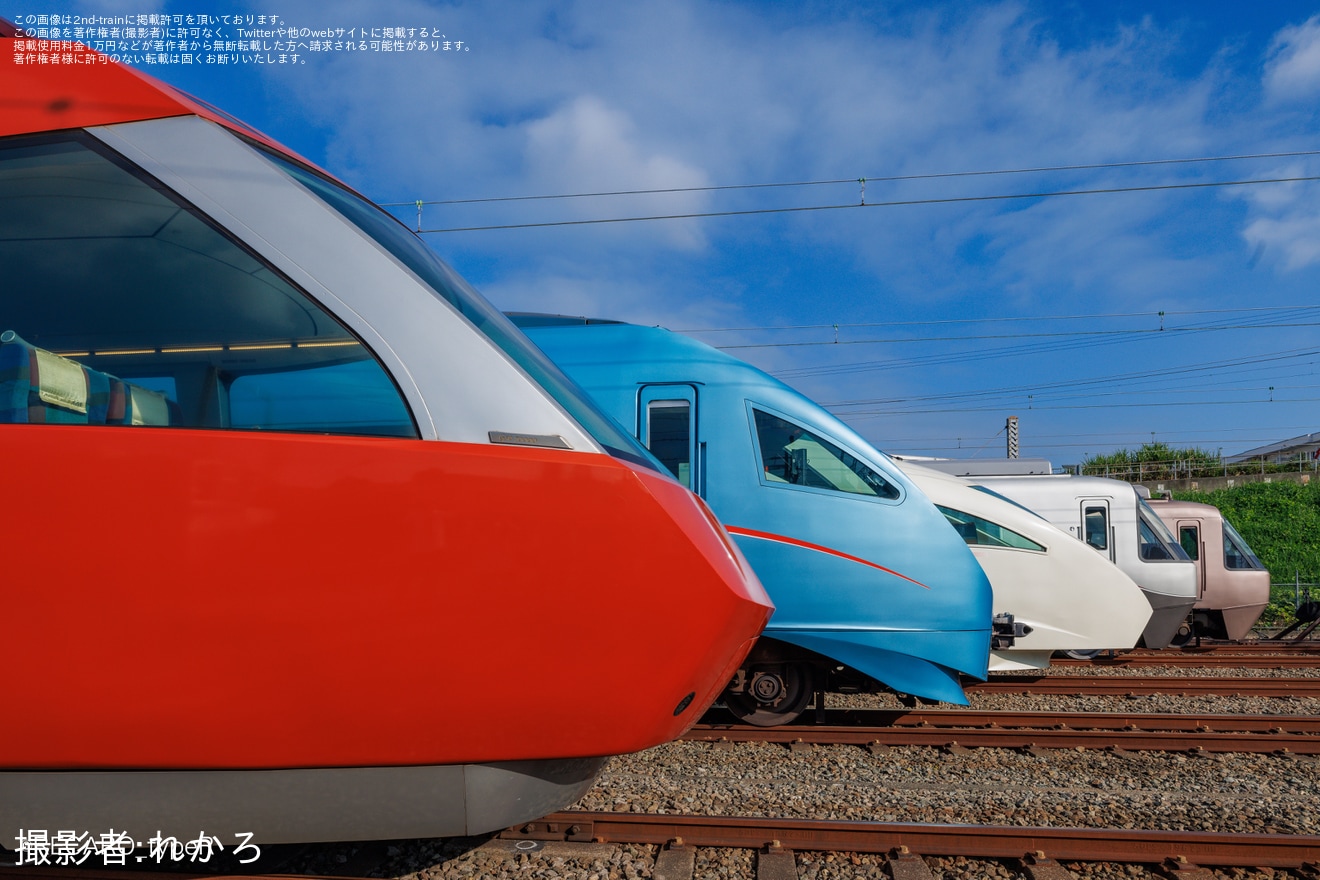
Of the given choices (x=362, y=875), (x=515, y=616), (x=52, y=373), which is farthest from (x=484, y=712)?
(x=362, y=875)

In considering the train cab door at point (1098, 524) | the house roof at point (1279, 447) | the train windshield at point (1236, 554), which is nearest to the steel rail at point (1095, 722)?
the train cab door at point (1098, 524)

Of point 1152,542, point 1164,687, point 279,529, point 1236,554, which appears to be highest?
point 279,529

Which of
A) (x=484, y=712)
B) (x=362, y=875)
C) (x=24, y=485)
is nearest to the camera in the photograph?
(x=24, y=485)

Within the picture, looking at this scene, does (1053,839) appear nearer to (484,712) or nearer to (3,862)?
(484,712)

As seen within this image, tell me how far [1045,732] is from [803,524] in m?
2.43

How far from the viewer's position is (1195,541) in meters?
14.6

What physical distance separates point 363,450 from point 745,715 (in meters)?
5.16

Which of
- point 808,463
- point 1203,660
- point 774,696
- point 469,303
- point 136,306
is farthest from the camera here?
point 1203,660

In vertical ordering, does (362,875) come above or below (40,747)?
below

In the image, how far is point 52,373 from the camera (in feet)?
6.57

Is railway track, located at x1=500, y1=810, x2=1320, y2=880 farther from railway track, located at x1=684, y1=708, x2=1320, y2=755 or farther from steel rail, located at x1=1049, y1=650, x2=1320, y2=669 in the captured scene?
steel rail, located at x1=1049, y1=650, x2=1320, y2=669

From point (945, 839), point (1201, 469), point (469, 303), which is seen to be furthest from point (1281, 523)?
point (469, 303)

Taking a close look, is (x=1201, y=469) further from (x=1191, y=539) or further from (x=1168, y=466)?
(x=1191, y=539)

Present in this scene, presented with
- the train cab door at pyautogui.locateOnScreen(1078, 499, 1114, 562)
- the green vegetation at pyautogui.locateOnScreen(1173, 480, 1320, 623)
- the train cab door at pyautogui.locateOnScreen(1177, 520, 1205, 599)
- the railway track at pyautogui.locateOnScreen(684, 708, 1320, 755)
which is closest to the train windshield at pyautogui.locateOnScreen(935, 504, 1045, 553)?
the railway track at pyautogui.locateOnScreen(684, 708, 1320, 755)
